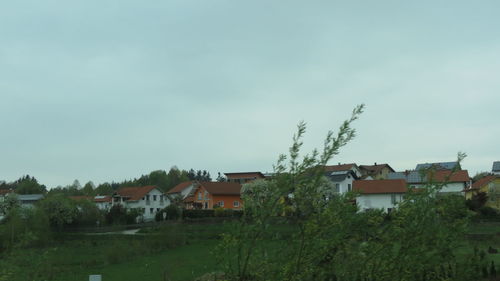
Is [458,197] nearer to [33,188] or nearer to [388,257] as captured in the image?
[388,257]

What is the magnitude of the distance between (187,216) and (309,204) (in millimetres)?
59029

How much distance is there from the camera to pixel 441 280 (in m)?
3.71

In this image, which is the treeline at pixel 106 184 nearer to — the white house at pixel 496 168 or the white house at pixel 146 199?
the white house at pixel 146 199

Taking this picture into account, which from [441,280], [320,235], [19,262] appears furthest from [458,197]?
[19,262]

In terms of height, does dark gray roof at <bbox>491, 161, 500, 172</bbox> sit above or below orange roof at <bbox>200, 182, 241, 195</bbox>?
above

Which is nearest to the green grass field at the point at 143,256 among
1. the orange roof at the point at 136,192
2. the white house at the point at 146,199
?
the orange roof at the point at 136,192

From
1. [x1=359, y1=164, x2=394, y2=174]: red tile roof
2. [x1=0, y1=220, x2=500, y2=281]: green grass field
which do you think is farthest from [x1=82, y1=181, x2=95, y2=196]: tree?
[x1=0, y1=220, x2=500, y2=281]: green grass field

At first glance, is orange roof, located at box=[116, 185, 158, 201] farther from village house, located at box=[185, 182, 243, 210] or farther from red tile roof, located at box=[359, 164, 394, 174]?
red tile roof, located at box=[359, 164, 394, 174]

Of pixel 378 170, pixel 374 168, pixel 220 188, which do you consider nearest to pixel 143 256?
pixel 220 188

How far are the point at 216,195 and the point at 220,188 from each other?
165 centimetres

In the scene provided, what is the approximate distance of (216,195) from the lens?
75750mm

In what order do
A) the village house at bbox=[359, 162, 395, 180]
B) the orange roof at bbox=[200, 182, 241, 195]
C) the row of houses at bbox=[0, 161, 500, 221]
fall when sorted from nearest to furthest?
the row of houses at bbox=[0, 161, 500, 221] < the orange roof at bbox=[200, 182, 241, 195] < the village house at bbox=[359, 162, 395, 180]

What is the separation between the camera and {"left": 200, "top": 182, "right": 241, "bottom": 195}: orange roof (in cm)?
7550

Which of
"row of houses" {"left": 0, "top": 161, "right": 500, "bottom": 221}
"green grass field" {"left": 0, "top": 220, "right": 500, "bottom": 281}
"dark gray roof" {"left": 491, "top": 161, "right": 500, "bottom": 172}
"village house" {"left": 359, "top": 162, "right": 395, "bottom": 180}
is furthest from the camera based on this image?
"dark gray roof" {"left": 491, "top": 161, "right": 500, "bottom": 172}
